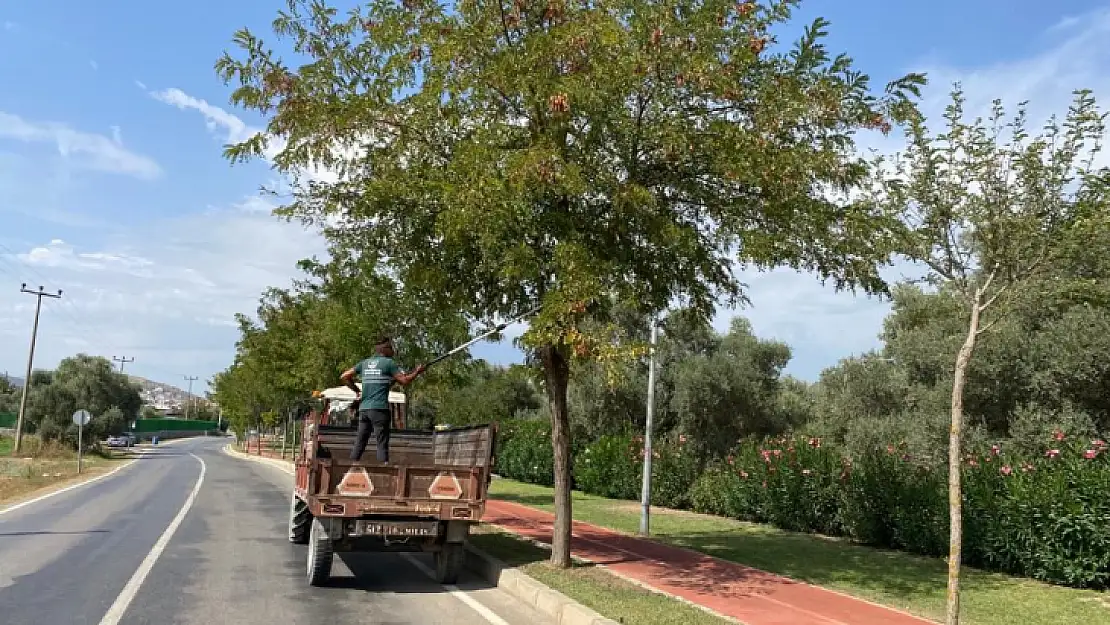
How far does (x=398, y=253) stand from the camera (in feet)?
35.8

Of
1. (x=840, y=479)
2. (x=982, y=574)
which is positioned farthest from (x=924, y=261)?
(x=840, y=479)

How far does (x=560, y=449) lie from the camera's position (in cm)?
1059

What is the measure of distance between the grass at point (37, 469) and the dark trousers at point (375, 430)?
46.6 ft

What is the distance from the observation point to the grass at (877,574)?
8.60 meters

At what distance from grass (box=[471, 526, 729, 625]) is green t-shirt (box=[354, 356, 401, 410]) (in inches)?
105

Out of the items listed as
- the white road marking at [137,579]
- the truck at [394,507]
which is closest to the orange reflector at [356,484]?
the truck at [394,507]

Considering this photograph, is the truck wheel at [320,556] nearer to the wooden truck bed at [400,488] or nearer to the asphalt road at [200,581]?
the asphalt road at [200,581]

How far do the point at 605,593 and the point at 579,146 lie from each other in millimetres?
4996

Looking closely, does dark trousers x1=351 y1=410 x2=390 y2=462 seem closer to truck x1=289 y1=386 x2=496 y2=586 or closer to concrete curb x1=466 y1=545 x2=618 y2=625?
truck x1=289 y1=386 x2=496 y2=586

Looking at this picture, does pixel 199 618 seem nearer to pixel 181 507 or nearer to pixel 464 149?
pixel 464 149

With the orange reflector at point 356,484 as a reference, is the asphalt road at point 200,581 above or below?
below

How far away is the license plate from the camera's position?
912 cm

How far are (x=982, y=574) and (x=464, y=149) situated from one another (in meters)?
8.80

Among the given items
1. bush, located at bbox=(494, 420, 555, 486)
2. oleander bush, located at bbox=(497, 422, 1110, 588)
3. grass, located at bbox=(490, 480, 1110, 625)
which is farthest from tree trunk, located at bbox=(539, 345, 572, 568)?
bush, located at bbox=(494, 420, 555, 486)
